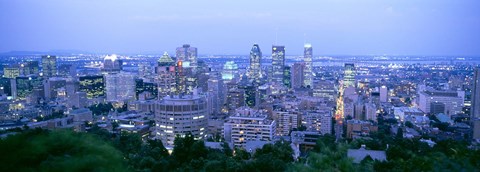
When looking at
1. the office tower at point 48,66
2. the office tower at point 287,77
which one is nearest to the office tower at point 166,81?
the office tower at point 287,77

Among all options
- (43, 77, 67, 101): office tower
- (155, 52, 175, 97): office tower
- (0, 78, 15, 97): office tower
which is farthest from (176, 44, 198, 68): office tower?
(0, 78, 15, 97): office tower

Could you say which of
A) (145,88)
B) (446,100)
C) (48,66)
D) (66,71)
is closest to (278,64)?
(145,88)

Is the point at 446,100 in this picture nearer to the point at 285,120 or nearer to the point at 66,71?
the point at 285,120

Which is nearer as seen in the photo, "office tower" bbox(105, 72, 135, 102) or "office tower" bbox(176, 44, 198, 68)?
"office tower" bbox(105, 72, 135, 102)

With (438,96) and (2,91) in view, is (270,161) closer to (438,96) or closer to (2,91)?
(438,96)

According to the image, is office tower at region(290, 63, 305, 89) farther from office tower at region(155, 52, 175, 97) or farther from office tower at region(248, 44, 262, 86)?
office tower at region(155, 52, 175, 97)

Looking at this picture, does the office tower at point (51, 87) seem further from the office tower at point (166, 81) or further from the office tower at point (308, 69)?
the office tower at point (308, 69)
